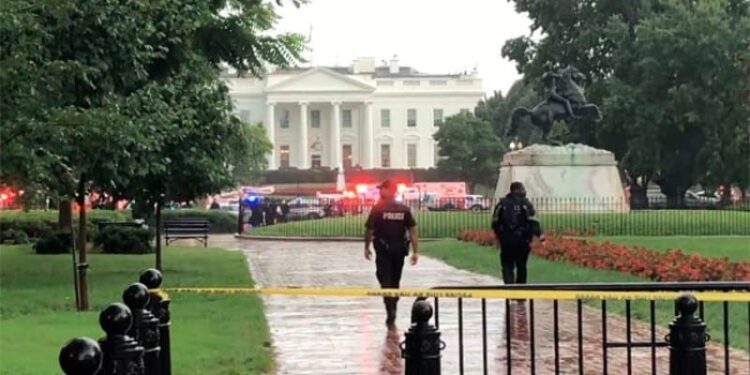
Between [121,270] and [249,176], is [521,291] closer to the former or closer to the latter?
[121,270]

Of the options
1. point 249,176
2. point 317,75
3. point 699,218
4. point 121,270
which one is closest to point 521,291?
point 121,270

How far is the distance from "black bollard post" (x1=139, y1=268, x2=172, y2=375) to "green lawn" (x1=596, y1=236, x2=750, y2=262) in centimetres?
1660

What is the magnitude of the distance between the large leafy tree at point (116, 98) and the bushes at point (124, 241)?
913 centimetres

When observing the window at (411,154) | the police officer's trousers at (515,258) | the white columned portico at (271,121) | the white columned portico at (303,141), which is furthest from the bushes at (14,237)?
the window at (411,154)

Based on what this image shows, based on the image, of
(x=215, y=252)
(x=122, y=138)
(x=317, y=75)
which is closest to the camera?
(x=122, y=138)

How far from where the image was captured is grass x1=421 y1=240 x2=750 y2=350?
12484mm

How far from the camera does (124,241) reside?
3080 centimetres

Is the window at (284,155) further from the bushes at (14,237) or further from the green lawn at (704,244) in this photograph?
the green lawn at (704,244)

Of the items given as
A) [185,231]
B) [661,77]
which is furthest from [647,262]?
[661,77]

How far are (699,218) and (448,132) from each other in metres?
65.3

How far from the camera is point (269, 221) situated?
53.9 meters

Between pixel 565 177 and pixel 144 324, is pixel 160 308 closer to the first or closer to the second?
pixel 144 324

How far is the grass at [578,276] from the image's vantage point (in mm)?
12484

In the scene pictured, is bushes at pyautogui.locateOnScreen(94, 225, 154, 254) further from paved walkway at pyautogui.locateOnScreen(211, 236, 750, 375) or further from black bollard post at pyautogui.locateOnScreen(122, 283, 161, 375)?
black bollard post at pyautogui.locateOnScreen(122, 283, 161, 375)
